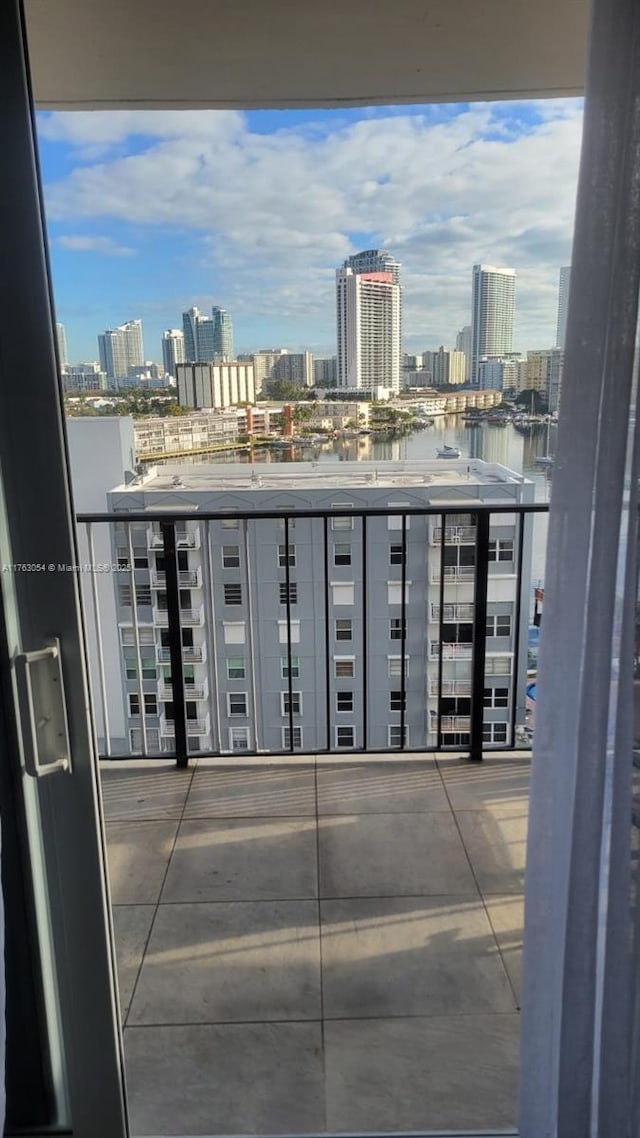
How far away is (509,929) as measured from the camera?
217cm

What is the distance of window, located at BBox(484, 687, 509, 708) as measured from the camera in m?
3.17

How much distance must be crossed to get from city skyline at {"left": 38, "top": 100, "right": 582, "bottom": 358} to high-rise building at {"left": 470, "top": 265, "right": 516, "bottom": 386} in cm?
4

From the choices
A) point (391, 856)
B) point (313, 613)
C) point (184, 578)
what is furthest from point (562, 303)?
point (313, 613)

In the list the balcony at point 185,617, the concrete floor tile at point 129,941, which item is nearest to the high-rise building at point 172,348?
the balcony at point 185,617

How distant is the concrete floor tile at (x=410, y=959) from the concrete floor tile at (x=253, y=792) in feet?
1.98

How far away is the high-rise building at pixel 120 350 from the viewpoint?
2.13 meters

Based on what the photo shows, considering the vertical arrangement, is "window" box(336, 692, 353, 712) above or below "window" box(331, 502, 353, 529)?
below

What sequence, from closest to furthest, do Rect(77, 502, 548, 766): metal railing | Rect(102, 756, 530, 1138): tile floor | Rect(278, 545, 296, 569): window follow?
Rect(102, 756, 530, 1138): tile floor, Rect(77, 502, 548, 766): metal railing, Rect(278, 545, 296, 569): window

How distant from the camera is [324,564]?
10.8 feet

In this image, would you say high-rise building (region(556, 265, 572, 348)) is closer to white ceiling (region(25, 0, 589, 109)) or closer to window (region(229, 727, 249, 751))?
white ceiling (region(25, 0, 589, 109))

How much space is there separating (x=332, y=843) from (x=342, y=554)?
1.30 meters

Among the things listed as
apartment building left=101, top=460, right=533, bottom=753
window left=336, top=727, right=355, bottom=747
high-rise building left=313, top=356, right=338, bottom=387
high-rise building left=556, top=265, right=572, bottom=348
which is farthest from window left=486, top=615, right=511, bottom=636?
high-rise building left=556, top=265, right=572, bottom=348

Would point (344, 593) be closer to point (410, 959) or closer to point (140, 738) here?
point (140, 738)

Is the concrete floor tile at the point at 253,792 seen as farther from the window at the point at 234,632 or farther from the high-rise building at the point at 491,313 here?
the high-rise building at the point at 491,313
